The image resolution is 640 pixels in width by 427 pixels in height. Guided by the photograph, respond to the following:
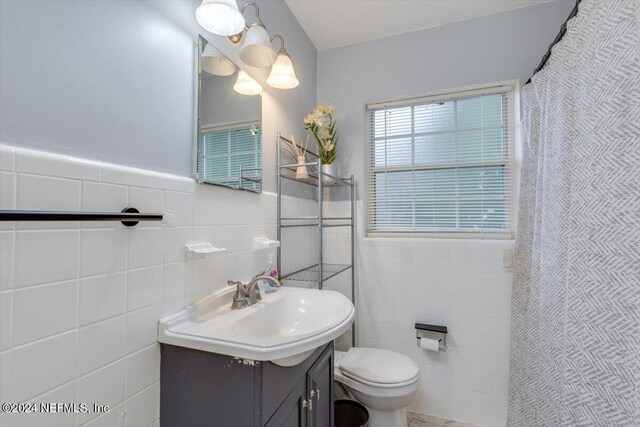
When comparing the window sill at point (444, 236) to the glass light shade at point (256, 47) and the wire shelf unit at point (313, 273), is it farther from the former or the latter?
the glass light shade at point (256, 47)

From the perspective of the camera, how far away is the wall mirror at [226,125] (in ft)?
3.56

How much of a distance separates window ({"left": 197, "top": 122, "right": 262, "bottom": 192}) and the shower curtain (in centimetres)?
124

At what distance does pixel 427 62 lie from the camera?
1986 millimetres

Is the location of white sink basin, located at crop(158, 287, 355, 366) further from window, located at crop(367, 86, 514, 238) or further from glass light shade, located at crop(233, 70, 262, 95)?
window, located at crop(367, 86, 514, 238)

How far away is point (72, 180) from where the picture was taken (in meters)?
0.66

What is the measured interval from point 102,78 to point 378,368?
5.49 feet

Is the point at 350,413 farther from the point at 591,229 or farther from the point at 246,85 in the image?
the point at 246,85

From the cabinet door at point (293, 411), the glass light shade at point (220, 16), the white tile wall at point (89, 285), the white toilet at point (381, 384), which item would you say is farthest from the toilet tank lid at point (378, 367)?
the glass light shade at point (220, 16)

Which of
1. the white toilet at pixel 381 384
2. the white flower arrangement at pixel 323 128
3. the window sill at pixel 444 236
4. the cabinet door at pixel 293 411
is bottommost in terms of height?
the white toilet at pixel 381 384

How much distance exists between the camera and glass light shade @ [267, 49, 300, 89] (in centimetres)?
141

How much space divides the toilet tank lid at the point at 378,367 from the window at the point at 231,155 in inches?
42.1

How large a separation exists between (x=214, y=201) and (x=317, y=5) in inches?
57.0

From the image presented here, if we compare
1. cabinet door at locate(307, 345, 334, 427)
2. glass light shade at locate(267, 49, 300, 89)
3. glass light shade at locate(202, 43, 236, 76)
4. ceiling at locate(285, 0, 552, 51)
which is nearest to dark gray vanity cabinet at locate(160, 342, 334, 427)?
cabinet door at locate(307, 345, 334, 427)

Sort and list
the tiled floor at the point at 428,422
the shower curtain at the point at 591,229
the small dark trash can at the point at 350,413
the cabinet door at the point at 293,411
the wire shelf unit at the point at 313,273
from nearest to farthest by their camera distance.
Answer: the shower curtain at the point at 591,229 < the cabinet door at the point at 293,411 < the small dark trash can at the point at 350,413 < the wire shelf unit at the point at 313,273 < the tiled floor at the point at 428,422
